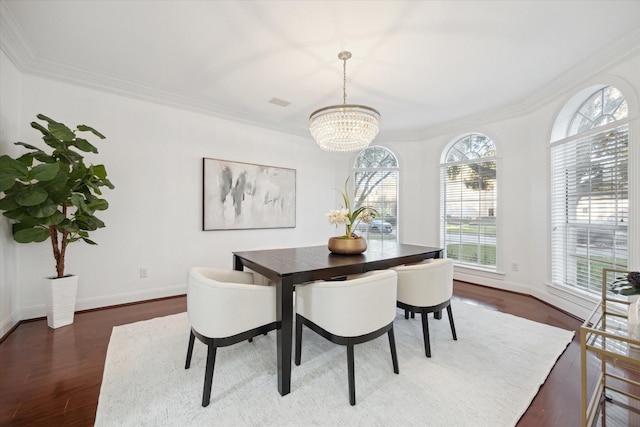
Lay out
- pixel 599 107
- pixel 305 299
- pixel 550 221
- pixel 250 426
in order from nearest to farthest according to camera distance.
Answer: pixel 250 426 < pixel 305 299 < pixel 599 107 < pixel 550 221

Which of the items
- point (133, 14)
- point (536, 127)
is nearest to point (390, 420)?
point (133, 14)

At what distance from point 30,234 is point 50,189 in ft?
1.41

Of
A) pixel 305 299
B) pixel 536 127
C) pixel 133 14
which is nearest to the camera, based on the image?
pixel 305 299

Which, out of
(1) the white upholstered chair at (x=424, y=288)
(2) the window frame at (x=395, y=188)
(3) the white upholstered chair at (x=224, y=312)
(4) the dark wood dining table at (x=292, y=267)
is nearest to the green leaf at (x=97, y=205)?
(4) the dark wood dining table at (x=292, y=267)

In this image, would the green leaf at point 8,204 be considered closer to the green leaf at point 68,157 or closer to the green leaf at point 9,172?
the green leaf at point 9,172

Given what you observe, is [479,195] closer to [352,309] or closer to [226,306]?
[352,309]

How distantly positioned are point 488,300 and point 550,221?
123 cm

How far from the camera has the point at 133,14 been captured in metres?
2.05

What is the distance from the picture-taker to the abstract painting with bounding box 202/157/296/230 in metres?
3.74

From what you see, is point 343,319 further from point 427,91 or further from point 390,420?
point 427,91

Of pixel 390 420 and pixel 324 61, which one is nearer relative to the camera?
pixel 390 420

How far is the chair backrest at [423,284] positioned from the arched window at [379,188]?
2.87 m

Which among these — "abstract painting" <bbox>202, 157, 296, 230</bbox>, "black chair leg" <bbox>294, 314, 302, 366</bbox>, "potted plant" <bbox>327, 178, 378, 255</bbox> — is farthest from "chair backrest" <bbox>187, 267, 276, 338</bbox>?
"abstract painting" <bbox>202, 157, 296, 230</bbox>

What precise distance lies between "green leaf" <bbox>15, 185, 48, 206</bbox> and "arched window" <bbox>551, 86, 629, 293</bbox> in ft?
16.8
